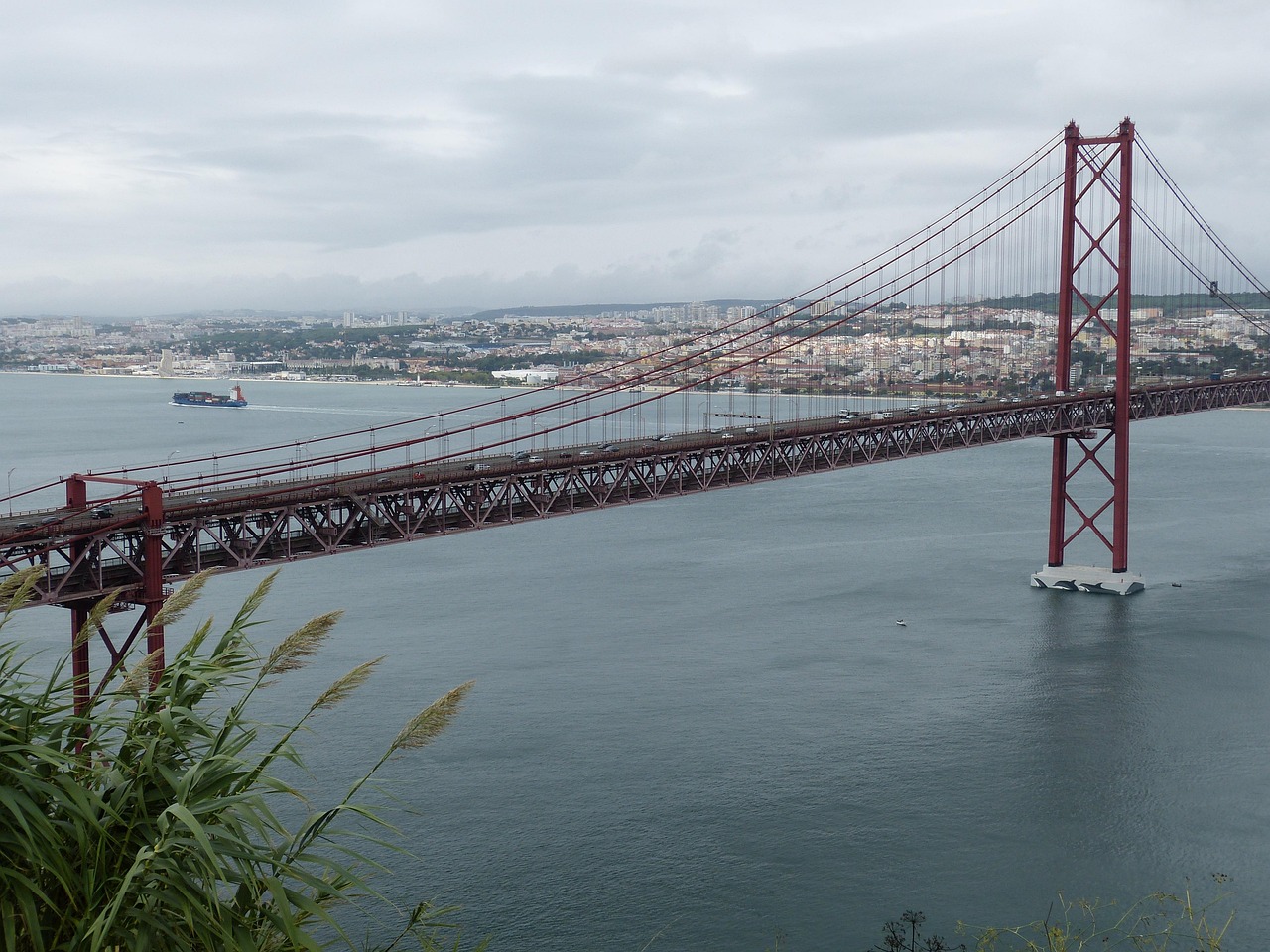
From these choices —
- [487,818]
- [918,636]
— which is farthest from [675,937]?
[918,636]

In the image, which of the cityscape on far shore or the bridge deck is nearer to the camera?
the bridge deck

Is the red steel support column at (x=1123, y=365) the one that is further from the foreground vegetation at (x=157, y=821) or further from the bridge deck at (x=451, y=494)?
the foreground vegetation at (x=157, y=821)

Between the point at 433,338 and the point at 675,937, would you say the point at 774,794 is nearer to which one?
the point at 675,937

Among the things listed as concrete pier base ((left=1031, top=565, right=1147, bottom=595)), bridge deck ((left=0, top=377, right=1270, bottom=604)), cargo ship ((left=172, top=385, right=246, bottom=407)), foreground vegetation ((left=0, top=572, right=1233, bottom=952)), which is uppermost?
foreground vegetation ((left=0, top=572, right=1233, bottom=952))

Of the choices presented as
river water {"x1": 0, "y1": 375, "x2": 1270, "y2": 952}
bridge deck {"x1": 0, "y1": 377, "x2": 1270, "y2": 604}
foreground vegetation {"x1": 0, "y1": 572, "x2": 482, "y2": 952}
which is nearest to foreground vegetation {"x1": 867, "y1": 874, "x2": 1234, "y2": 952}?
river water {"x1": 0, "y1": 375, "x2": 1270, "y2": 952}

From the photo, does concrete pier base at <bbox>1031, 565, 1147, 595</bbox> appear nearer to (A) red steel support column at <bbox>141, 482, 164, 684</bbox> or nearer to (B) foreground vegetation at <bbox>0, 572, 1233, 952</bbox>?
(A) red steel support column at <bbox>141, 482, 164, 684</bbox>

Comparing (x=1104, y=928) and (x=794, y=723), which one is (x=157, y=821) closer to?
(x=1104, y=928)
